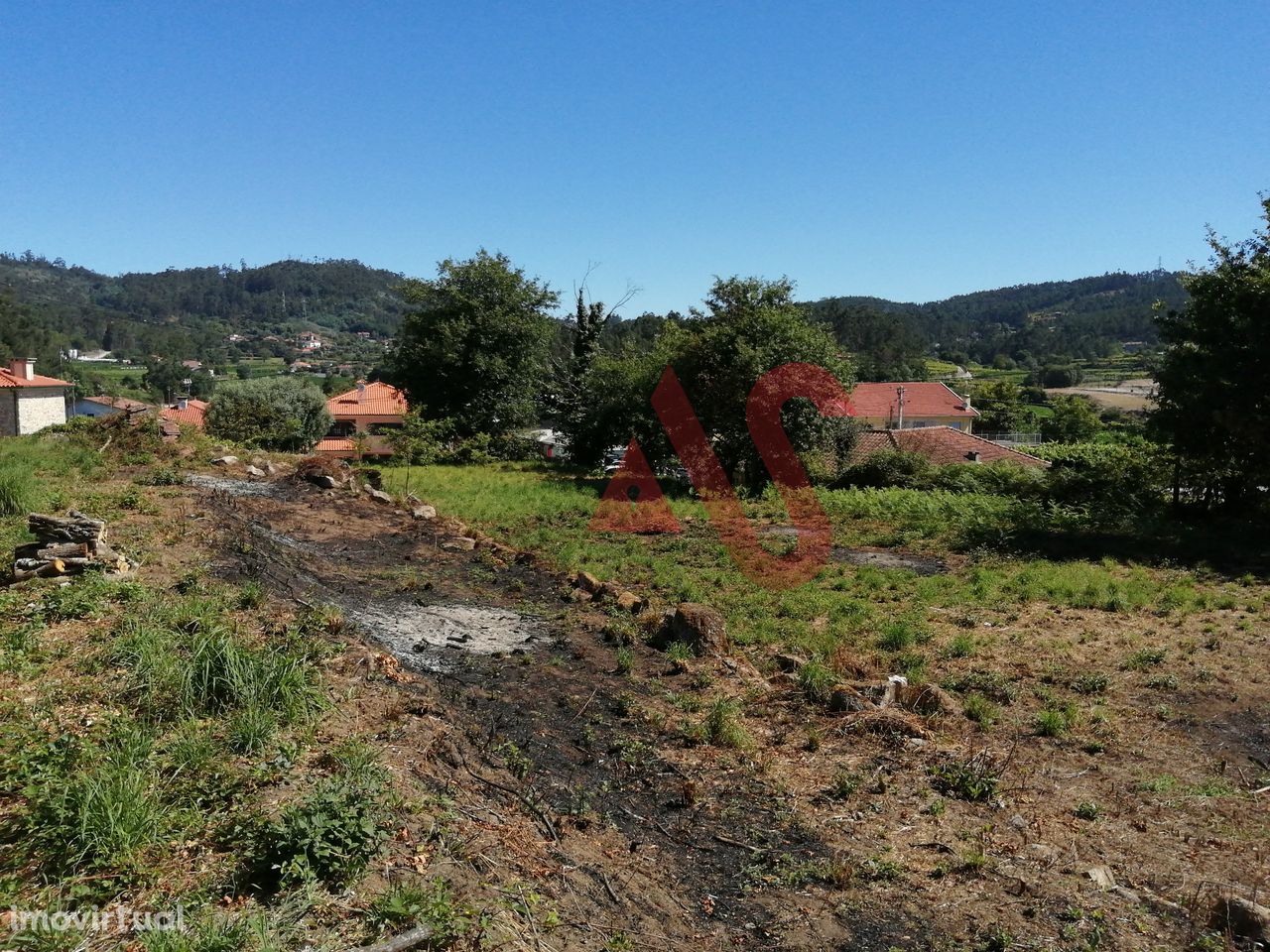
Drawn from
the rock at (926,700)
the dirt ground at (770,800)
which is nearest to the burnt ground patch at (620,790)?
the dirt ground at (770,800)

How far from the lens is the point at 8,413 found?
31.7 meters

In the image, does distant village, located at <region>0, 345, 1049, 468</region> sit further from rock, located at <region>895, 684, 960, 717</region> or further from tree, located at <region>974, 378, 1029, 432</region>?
rock, located at <region>895, 684, 960, 717</region>

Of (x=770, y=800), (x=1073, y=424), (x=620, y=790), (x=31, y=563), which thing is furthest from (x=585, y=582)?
(x=1073, y=424)

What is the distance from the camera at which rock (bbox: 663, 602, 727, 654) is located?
7.95 meters

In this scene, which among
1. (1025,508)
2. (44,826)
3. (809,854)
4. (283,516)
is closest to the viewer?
(44,826)

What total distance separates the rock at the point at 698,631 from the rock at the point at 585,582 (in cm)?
213

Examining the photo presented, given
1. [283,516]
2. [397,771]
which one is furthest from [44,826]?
[283,516]

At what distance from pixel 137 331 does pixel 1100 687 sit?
5936 inches

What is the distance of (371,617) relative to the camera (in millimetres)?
7961

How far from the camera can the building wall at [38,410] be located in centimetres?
3192

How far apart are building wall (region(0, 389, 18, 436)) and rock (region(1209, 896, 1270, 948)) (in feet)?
132

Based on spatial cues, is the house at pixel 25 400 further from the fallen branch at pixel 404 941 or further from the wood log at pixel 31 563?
the fallen branch at pixel 404 941

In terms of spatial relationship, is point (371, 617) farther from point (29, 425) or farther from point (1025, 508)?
point (29, 425)

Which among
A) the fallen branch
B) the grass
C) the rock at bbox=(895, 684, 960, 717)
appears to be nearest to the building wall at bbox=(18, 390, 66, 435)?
the grass
